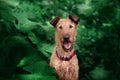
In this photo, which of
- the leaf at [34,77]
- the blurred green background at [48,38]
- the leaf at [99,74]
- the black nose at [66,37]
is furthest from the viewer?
the leaf at [99,74]

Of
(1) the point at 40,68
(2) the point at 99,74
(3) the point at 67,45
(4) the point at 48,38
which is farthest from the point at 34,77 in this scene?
(2) the point at 99,74

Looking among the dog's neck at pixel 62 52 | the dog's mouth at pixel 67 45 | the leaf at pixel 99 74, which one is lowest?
the leaf at pixel 99 74

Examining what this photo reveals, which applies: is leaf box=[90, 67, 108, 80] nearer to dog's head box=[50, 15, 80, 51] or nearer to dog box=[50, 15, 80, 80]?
dog box=[50, 15, 80, 80]

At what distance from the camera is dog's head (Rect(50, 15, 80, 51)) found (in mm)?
3678

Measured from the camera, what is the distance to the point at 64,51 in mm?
3855

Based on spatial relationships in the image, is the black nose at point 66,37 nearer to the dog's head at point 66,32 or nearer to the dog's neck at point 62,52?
the dog's head at point 66,32

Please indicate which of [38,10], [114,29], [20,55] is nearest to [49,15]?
[38,10]

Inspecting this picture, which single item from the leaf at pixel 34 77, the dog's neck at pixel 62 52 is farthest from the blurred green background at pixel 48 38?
the dog's neck at pixel 62 52

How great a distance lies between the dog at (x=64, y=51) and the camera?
146 inches

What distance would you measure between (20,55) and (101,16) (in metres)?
1.71

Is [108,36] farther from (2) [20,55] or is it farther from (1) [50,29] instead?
(2) [20,55]

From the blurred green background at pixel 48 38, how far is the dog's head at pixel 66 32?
28 cm

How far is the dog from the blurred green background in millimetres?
85

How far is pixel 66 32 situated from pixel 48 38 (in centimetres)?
116
